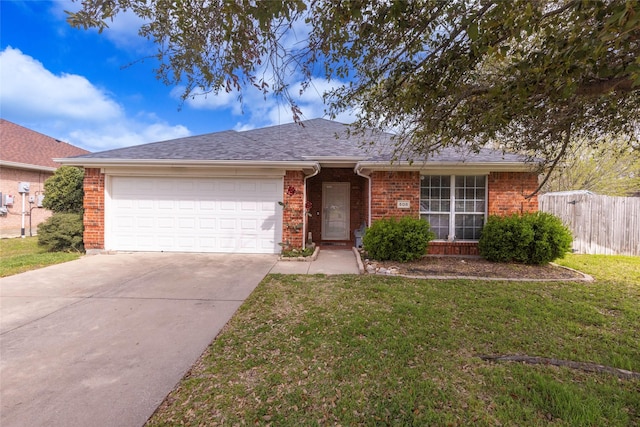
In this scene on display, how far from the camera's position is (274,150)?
9.64 metres

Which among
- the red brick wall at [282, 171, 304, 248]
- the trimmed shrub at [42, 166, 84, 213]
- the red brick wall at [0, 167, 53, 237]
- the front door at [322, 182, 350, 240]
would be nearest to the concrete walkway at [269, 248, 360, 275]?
the red brick wall at [282, 171, 304, 248]

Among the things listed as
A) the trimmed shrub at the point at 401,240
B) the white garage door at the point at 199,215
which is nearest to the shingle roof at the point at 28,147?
the white garage door at the point at 199,215

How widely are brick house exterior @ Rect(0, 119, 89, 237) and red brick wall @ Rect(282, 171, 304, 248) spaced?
34.2 feet

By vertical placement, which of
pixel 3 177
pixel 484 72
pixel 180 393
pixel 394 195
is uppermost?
pixel 484 72

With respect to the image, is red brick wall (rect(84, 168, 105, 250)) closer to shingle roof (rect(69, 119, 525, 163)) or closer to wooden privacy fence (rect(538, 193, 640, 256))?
shingle roof (rect(69, 119, 525, 163))

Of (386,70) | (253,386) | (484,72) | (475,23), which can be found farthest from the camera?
(484,72)

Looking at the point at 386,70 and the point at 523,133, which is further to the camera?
the point at 523,133

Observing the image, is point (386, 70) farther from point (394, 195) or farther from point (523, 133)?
point (394, 195)

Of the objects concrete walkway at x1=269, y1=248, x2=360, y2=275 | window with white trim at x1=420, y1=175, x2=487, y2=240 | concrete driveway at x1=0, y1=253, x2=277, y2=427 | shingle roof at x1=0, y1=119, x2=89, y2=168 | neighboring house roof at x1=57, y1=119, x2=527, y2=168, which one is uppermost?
shingle roof at x1=0, y1=119, x2=89, y2=168

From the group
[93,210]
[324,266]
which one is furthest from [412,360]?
[93,210]

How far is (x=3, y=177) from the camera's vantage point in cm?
1262

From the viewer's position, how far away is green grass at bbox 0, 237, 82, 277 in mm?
6637

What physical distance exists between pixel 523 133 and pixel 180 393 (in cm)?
579

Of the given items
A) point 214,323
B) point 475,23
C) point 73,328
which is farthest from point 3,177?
point 475,23
